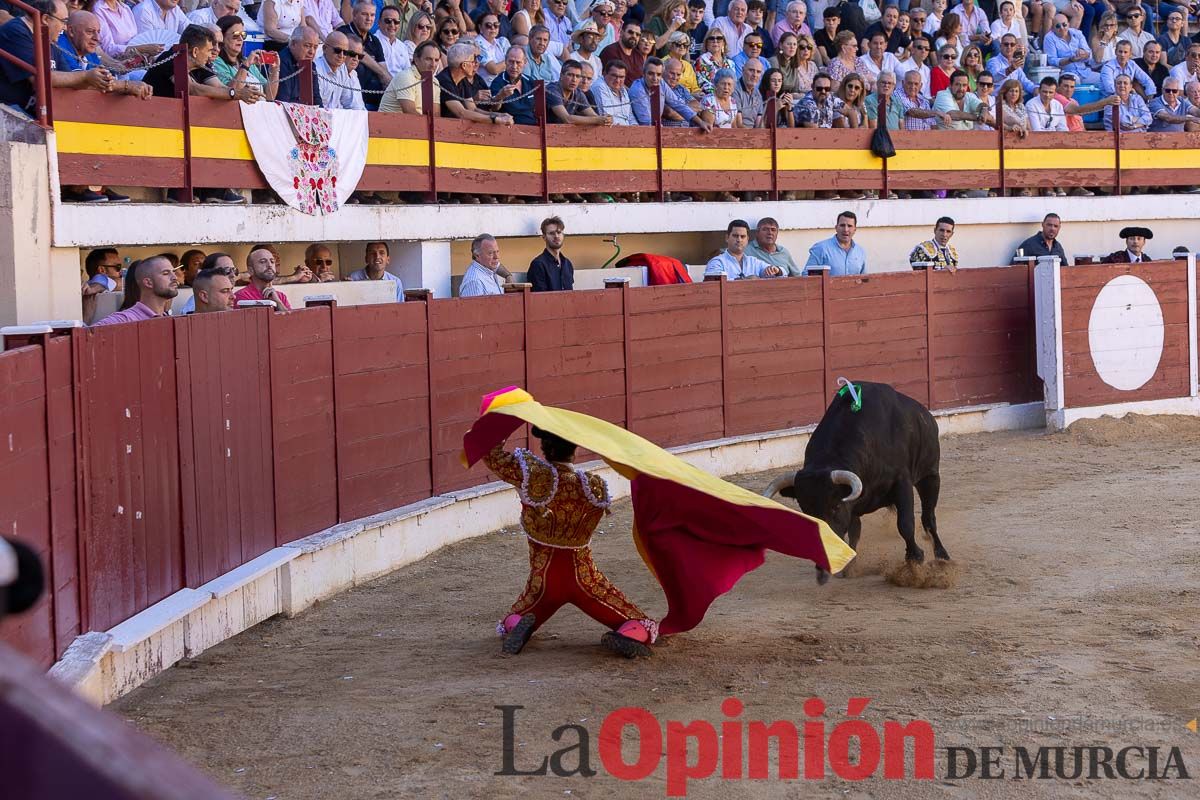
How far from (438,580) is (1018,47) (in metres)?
11.4

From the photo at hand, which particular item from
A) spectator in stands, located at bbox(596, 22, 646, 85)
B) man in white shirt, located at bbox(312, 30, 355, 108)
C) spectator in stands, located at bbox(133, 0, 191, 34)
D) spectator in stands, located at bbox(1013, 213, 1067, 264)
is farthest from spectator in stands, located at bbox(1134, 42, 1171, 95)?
spectator in stands, located at bbox(133, 0, 191, 34)

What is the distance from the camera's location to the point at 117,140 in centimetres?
798

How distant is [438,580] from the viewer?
714 centimetres

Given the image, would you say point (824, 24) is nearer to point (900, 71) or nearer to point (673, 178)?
point (900, 71)

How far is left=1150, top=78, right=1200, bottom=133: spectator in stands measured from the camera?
1712 centimetres

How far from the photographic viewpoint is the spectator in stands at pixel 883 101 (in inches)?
578

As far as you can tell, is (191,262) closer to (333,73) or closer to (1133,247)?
(333,73)

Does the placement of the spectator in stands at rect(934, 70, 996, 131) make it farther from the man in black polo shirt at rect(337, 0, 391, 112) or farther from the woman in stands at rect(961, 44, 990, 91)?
the man in black polo shirt at rect(337, 0, 391, 112)

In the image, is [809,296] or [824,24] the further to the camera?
[824,24]

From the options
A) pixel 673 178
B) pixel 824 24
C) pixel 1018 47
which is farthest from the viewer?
pixel 1018 47

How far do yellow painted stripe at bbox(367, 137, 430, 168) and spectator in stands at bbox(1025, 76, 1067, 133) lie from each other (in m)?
8.15

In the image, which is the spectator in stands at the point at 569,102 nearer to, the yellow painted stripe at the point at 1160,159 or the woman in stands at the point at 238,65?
the woman in stands at the point at 238,65

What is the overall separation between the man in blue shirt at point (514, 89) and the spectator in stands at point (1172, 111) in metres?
8.79

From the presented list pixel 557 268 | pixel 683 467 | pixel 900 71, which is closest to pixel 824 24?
pixel 900 71
